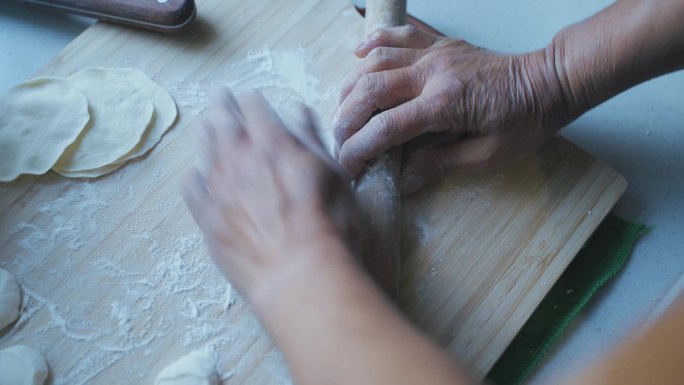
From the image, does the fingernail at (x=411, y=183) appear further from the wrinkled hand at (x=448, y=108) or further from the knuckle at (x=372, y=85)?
the knuckle at (x=372, y=85)

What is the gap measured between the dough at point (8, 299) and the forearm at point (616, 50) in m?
0.88

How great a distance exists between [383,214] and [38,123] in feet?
1.98

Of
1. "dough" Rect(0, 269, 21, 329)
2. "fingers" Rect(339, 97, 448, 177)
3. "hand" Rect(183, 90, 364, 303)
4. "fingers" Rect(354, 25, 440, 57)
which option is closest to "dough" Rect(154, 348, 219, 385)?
"hand" Rect(183, 90, 364, 303)

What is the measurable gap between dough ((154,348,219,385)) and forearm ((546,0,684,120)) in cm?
67

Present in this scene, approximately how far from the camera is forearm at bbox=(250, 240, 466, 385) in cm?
62

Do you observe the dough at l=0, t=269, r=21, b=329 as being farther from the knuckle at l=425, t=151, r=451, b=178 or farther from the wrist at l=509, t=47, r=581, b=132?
the wrist at l=509, t=47, r=581, b=132

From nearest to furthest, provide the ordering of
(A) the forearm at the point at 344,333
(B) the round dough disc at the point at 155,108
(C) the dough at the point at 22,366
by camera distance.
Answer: (A) the forearm at the point at 344,333 < (C) the dough at the point at 22,366 < (B) the round dough disc at the point at 155,108

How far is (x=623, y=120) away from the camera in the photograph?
1124 mm

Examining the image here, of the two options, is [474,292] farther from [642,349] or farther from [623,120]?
[623,120]

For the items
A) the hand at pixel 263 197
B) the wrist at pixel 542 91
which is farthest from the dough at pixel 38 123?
the wrist at pixel 542 91

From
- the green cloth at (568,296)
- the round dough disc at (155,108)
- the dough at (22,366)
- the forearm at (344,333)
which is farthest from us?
the round dough disc at (155,108)

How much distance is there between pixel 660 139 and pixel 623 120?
0.25 feet

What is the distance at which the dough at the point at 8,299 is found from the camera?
83cm

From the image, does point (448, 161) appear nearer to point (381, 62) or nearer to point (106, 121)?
point (381, 62)
